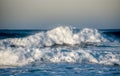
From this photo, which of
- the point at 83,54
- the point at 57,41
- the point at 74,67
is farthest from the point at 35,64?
the point at 57,41

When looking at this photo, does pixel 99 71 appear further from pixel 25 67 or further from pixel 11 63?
pixel 11 63

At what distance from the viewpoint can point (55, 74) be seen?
8391mm

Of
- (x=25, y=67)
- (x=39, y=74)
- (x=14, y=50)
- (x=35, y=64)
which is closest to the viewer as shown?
(x=39, y=74)

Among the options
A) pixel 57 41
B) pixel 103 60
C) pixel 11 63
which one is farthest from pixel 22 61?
pixel 57 41

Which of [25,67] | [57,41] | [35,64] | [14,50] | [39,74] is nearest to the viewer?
[39,74]

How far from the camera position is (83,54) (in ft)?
37.0

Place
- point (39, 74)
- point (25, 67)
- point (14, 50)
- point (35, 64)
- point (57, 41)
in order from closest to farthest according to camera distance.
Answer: point (39, 74) < point (25, 67) < point (35, 64) < point (14, 50) < point (57, 41)

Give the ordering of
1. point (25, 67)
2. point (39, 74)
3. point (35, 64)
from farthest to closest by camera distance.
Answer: point (35, 64)
point (25, 67)
point (39, 74)

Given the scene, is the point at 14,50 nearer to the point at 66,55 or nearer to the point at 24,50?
the point at 24,50

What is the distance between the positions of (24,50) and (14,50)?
0.40 m

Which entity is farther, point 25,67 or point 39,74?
point 25,67

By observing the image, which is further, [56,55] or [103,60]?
[56,55]

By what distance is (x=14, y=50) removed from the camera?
11102 mm

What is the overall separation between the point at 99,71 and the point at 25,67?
216 centimetres
